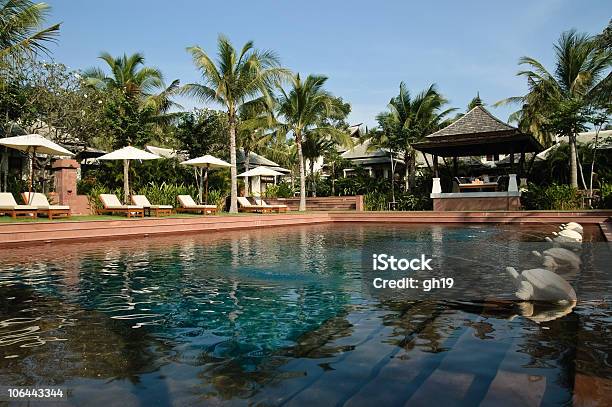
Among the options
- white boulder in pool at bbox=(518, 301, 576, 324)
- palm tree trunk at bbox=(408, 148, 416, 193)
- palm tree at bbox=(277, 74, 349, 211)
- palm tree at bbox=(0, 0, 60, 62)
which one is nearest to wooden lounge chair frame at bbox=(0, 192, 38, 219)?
palm tree at bbox=(0, 0, 60, 62)

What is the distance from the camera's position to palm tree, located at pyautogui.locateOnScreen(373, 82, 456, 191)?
2688 centimetres

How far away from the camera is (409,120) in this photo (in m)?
27.4

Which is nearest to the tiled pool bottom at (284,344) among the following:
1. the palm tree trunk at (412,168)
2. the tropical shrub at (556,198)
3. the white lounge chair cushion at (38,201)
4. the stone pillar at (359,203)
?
the white lounge chair cushion at (38,201)

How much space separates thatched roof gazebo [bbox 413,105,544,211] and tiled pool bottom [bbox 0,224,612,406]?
16.9m

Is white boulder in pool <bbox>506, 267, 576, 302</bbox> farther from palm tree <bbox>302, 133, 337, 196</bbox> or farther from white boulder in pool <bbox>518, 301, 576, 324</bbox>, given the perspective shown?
palm tree <bbox>302, 133, 337, 196</bbox>

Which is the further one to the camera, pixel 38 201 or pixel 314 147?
pixel 314 147

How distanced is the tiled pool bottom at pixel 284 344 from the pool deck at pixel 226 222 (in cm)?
586

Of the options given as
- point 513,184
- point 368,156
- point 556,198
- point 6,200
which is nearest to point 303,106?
point 368,156

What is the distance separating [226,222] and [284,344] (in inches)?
545

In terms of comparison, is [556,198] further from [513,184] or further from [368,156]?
[368,156]

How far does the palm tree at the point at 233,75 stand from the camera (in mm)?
21219

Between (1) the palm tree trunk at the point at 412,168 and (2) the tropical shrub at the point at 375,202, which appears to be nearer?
(2) the tropical shrub at the point at 375,202

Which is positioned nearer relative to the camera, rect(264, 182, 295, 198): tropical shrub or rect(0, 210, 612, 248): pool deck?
rect(0, 210, 612, 248): pool deck

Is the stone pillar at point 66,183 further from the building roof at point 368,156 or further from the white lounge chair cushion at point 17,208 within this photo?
the building roof at point 368,156
